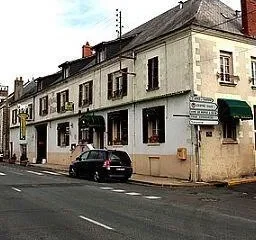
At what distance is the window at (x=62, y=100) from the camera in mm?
35281

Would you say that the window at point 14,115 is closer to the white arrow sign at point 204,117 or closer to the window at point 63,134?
the window at point 63,134

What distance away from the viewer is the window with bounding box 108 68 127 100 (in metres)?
26.1

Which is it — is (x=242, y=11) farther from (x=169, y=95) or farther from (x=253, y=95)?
(x=169, y=95)

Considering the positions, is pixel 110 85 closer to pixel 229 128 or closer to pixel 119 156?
pixel 119 156

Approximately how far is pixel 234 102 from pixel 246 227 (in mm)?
12827

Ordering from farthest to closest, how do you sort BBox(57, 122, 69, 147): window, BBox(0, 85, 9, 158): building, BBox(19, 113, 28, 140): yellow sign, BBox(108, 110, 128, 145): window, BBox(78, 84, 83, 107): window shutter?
BBox(0, 85, 9, 158): building < BBox(19, 113, 28, 140): yellow sign < BBox(57, 122, 69, 147): window < BBox(78, 84, 83, 107): window shutter < BBox(108, 110, 128, 145): window

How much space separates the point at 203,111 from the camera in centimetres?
1925

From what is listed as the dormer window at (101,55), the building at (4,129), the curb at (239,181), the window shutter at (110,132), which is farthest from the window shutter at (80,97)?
the building at (4,129)

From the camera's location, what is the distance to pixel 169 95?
2164 centimetres

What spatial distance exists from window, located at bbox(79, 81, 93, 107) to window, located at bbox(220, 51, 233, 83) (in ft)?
38.9

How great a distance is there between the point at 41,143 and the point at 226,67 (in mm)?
25749

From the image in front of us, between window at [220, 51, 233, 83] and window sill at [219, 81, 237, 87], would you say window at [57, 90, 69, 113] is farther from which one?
window sill at [219, 81, 237, 87]

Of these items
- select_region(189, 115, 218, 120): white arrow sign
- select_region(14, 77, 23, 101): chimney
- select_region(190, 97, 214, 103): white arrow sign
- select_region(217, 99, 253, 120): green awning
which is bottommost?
select_region(189, 115, 218, 120): white arrow sign

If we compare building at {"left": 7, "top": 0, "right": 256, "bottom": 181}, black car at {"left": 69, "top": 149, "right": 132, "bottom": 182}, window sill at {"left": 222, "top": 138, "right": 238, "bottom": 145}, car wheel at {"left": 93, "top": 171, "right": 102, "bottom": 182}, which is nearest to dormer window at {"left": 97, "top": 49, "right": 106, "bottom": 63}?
building at {"left": 7, "top": 0, "right": 256, "bottom": 181}
